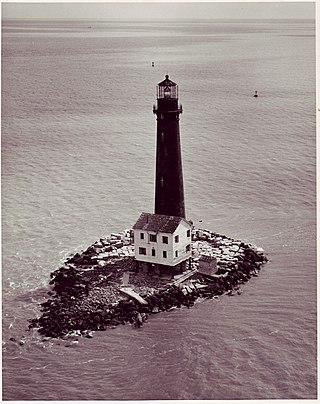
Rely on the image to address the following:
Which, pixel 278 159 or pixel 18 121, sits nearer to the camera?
pixel 278 159

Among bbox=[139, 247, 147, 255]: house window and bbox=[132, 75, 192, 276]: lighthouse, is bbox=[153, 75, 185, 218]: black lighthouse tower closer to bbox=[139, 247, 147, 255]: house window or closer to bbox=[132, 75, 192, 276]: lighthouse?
bbox=[132, 75, 192, 276]: lighthouse

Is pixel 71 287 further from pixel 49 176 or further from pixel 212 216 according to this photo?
pixel 49 176

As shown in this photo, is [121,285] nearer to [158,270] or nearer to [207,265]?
[158,270]

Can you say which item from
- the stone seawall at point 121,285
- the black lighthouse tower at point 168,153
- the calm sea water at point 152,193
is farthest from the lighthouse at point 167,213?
the calm sea water at point 152,193

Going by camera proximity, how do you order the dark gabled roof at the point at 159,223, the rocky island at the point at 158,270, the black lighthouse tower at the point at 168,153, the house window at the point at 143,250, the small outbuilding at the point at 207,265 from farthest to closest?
the house window at the point at 143,250
the small outbuilding at the point at 207,265
the dark gabled roof at the point at 159,223
the black lighthouse tower at the point at 168,153
the rocky island at the point at 158,270

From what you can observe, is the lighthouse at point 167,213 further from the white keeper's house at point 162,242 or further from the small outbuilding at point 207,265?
the small outbuilding at point 207,265

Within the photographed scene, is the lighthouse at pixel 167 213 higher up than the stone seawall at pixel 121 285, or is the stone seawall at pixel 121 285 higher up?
the lighthouse at pixel 167 213

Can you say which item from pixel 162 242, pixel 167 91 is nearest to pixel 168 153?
pixel 167 91

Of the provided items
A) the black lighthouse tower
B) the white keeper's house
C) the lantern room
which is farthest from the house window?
the lantern room

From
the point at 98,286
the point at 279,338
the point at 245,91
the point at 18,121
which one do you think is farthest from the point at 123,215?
the point at 245,91
